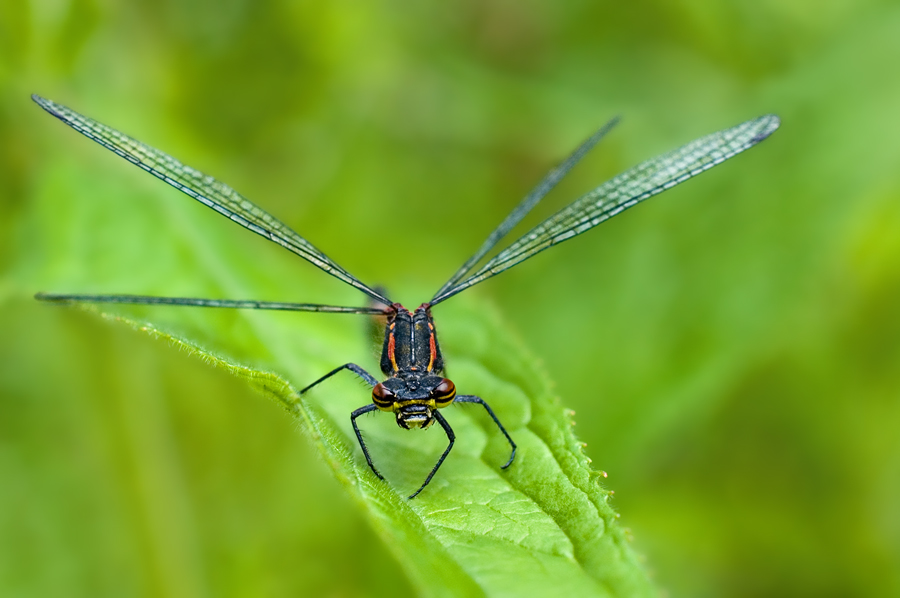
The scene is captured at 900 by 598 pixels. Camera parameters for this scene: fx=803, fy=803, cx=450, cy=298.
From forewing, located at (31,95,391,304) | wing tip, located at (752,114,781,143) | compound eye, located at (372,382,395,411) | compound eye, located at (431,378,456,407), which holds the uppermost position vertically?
forewing, located at (31,95,391,304)

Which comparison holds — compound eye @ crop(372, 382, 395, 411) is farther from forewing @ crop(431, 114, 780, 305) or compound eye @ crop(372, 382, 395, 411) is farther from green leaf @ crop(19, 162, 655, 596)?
forewing @ crop(431, 114, 780, 305)

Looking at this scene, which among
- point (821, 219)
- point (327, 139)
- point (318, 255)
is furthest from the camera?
point (327, 139)

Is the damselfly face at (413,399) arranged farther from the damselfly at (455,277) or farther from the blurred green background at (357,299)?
the blurred green background at (357,299)

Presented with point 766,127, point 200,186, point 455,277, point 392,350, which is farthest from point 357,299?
point 766,127

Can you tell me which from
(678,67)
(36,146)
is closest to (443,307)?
(36,146)

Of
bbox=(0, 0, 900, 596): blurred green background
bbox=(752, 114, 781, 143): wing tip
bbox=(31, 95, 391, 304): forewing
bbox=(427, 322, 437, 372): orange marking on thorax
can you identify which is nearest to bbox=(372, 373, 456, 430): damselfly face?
bbox=(427, 322, 437, 372): orange marking on thorax

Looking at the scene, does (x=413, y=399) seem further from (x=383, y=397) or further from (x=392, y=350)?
(x=392, y=350)

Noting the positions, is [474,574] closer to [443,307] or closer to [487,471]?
[487,471]
